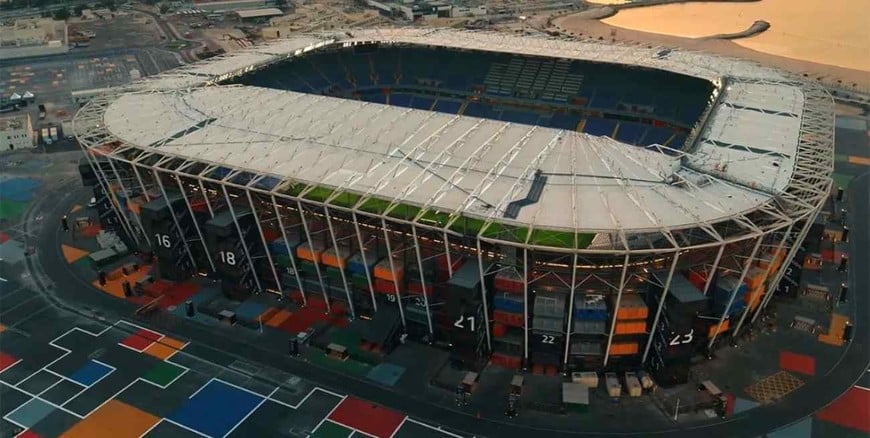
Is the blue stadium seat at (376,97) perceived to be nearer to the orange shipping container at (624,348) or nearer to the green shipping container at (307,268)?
the green shipping container at (307,268)

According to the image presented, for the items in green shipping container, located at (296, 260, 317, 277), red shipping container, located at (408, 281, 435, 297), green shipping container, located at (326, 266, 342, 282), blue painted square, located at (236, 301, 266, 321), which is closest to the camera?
red shipping container, located at (408, 281, 435, 297)

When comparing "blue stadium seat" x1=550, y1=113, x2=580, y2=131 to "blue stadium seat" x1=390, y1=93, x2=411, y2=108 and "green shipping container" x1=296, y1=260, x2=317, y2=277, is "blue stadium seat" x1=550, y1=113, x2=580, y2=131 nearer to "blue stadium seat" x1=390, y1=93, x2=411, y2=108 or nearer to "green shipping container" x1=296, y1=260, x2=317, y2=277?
"blue stadium seat" x1=390, y1=93, x2=411, y2=108

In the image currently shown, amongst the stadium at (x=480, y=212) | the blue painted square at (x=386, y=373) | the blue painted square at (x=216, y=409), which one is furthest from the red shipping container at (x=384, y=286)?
the blue painted square at (x=216, y=409)

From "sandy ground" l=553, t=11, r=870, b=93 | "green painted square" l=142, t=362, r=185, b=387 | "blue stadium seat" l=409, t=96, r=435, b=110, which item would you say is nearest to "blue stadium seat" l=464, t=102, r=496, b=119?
Result: "blue stadium seat" l=409, t=96, r=435, b=110

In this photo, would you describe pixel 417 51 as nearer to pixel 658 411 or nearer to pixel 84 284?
pixel 84 284

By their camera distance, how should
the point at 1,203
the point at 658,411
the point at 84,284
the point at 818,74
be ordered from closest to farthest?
the point at 658,411 < the point at 84,284 < the point at 1,203 < the point at 818,74

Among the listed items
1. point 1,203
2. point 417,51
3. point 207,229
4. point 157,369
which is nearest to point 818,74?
point 417,51
